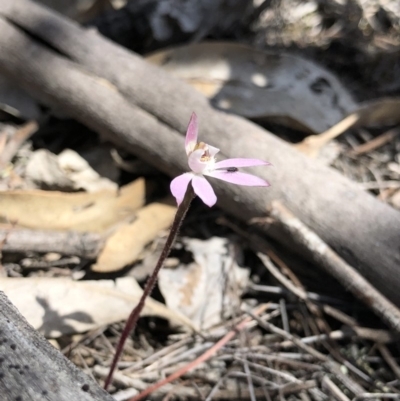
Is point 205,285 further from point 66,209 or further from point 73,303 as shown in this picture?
point 66,209

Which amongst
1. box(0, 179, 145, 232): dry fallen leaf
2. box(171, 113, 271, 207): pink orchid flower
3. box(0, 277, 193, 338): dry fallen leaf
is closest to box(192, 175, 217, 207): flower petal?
box(171, 113, 271, 207): pink orchid flower

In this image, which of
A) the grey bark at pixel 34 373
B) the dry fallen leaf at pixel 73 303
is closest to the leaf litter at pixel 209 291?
the dry fallen leaf at pixel 73 303

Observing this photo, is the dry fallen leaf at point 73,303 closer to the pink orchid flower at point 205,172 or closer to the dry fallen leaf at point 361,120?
the pink orchid flower at point 205,172

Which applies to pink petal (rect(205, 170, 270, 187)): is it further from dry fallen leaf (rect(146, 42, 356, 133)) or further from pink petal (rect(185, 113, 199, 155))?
dry fallen leaf (rect(146, 42, 356, 133))

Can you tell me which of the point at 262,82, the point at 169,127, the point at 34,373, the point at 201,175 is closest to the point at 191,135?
the point at 201,175

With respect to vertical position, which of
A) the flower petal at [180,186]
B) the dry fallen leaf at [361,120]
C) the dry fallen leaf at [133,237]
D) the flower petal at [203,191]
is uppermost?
the flower petal at [180,186]

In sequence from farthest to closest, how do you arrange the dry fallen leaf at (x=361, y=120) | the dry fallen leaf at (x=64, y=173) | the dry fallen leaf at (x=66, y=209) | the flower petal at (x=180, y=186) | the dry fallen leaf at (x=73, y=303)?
the dry fallen leaf at (x=361, y=120) < the dry fallen leaf at (x=64, y=173) < the dry fallen leaf at (x=66, y=209) < the dry fallen leaf at (x=73, y=303) < the flower petal at (x=180, y=186)
